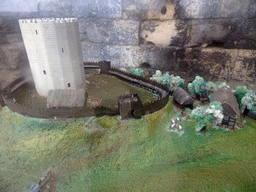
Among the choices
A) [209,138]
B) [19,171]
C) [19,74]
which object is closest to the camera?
[19,171]

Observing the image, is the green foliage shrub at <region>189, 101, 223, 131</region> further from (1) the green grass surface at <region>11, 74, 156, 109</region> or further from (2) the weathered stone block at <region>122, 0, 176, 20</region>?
(2) the weathered stone block at <region>122, 0, 176, 20</region>

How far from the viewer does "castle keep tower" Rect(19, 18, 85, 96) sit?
12477mm

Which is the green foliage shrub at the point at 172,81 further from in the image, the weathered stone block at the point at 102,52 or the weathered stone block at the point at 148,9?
the weathered stone block at the point at 102,52

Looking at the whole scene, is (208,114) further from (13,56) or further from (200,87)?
(13,56)

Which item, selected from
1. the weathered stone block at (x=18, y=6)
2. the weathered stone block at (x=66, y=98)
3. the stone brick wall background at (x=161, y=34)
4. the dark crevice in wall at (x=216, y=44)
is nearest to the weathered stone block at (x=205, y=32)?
the stone brick wall background at (x=161, y=34)

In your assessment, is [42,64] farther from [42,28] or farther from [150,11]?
[150,11]

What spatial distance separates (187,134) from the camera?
1212cm

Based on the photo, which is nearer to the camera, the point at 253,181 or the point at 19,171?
the point at 253,181

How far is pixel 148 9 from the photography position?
19.1 meters

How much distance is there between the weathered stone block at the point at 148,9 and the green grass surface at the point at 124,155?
11483 millimetres

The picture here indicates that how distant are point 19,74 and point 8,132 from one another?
346 inches

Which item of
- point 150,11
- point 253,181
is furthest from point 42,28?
point 253,181

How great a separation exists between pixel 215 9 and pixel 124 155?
51.0 feet

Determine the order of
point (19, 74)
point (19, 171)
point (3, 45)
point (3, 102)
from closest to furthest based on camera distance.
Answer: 1. point (19, 171)
2. point (3, 102)
3. point (3, 45)
4. point (19, 74)
